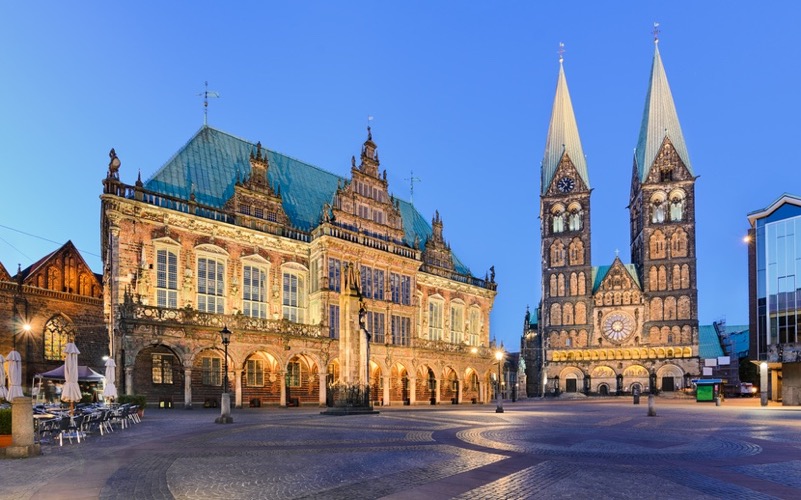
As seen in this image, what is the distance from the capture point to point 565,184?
304 feet

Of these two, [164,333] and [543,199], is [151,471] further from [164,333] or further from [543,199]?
[543,199]

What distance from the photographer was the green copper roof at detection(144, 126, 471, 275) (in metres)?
40.2

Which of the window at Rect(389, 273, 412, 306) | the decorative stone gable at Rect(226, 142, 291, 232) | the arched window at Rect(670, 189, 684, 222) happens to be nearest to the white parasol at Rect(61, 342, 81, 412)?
the decorative stone gable at Rect(226, 142, 291, 232)

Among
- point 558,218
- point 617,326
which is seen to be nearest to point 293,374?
point 617,326

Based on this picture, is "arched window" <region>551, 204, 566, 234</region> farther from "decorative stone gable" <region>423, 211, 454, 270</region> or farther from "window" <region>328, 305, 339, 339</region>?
"window" <region>328, 305, 339, 339</region>

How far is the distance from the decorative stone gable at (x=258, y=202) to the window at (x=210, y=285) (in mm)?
3499

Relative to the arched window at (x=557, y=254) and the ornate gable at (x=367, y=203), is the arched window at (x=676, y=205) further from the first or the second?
the ornate gable at (x=367, y=203)

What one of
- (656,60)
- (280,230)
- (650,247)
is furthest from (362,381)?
(656,60)

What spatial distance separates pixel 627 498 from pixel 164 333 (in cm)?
2966

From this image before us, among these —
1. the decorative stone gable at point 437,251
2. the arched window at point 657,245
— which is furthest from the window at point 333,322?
the arched window at point 657,245

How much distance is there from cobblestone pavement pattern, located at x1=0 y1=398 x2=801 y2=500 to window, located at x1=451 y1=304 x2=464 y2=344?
3683 centimetres

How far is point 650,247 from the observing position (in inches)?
3418

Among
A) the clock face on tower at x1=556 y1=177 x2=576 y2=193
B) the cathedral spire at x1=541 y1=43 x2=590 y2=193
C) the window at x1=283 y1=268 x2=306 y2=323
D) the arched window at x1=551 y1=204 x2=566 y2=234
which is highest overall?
the cathedral spire at x1=541 y1=43 x2=590 y2=193

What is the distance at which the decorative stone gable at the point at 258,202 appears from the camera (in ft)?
133
